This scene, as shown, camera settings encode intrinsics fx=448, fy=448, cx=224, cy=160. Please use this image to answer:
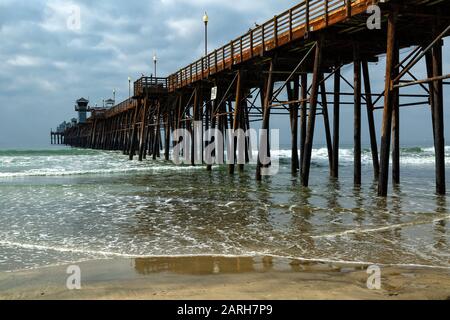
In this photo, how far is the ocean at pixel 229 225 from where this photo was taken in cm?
624

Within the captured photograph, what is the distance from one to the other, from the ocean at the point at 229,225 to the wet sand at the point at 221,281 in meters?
0.42

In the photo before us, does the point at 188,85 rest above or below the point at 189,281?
above

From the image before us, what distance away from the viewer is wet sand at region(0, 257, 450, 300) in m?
4.30

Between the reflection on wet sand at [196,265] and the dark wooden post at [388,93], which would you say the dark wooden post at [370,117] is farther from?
the reflection on wet sand at [196,265]

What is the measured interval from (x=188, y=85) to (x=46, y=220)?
17.0 metres

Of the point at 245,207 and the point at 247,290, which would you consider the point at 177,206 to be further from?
the point at 247,290

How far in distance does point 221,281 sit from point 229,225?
346 cm

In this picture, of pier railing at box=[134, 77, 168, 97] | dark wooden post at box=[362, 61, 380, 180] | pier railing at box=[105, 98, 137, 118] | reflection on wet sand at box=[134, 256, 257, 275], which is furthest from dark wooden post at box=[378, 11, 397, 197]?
pier railing at box=[105, 98, 137, 118]

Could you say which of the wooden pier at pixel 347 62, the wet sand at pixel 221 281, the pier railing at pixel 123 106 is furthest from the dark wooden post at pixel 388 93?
the pier railing at pixel 123 106

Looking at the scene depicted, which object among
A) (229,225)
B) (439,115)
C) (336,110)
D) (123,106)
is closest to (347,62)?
(336,110)

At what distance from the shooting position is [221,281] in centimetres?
484

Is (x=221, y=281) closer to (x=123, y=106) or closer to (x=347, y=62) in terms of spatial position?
(x=347, y=62)

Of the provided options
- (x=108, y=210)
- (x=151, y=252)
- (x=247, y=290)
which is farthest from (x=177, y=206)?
(x=247, y=290)

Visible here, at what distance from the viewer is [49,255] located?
6.32 metres
